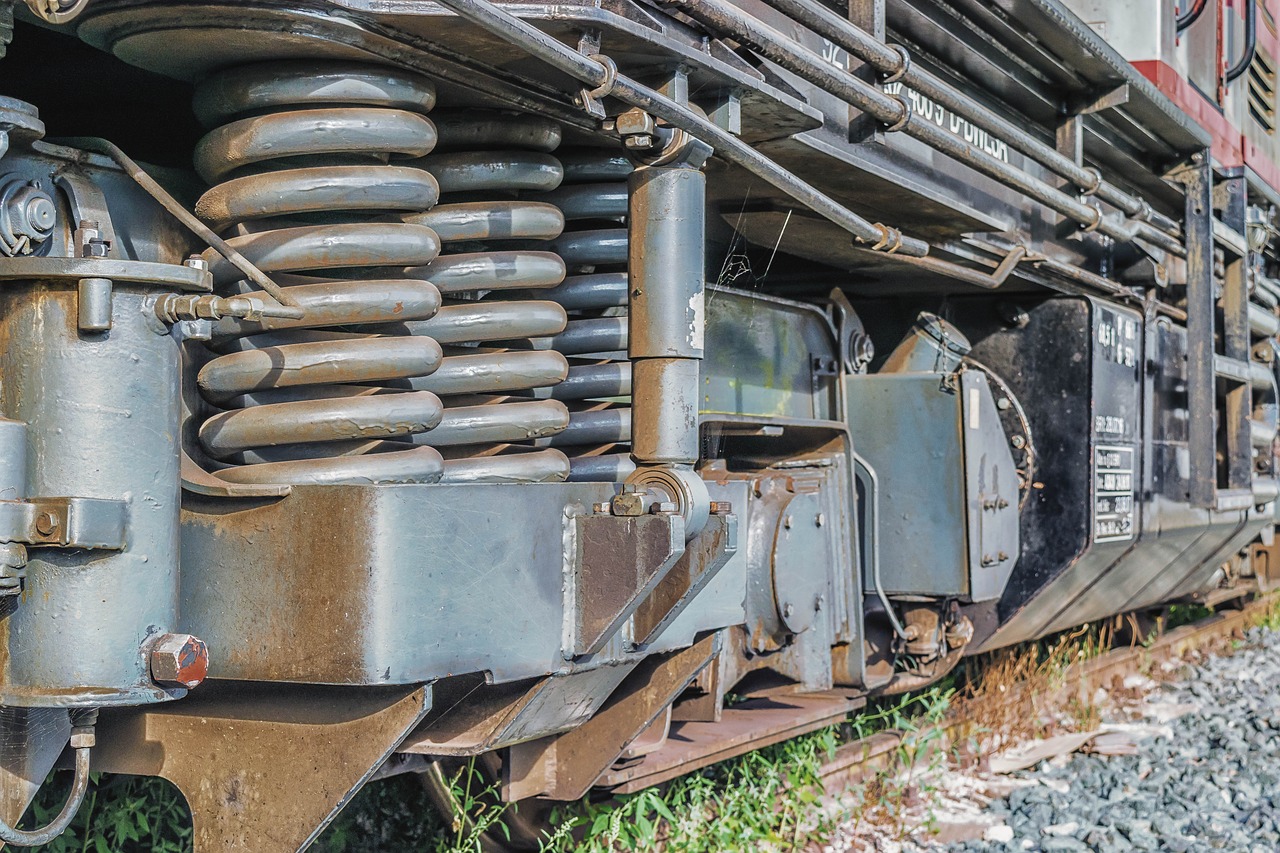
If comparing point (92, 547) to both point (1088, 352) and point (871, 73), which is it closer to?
point (871, 73)

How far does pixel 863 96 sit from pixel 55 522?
6.51 ft

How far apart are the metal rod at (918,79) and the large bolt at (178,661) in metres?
1.67

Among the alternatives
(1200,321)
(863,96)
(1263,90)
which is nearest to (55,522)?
(863,96)

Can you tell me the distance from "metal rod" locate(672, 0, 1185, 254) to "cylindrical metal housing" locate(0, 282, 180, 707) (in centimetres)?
120

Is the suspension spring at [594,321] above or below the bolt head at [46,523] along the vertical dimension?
above

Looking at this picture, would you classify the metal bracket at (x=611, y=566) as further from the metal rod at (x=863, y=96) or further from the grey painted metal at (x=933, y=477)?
the grey painted metal at (x=933, y=477)

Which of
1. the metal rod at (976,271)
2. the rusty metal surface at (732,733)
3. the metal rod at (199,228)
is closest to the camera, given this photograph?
the metal rod at (199,228)

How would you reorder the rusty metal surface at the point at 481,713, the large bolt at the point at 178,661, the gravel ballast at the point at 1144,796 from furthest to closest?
1. the gravel ballast at the point at 1144,796
2. the rusty metal surface at the point at 481,713
3. the large bolt at the point at 178,661

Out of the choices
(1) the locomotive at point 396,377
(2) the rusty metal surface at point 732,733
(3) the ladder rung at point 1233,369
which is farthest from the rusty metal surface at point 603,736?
(3) the ladder rung at point 1233,369

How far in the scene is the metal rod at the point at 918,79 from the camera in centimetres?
296

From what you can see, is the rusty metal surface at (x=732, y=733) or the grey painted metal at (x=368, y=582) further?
the rusty metal surface at (x=732, y=733)

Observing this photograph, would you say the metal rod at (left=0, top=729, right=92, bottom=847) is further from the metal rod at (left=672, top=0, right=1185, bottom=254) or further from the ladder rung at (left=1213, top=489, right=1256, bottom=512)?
the ladder rung at (left=1213, top=489, right=1256, bottom=512)

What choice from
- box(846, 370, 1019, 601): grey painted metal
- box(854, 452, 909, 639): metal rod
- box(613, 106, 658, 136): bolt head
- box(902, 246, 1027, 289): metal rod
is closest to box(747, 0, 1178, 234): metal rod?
box(902, 246, 1027, 289): metal rod

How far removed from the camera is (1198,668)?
25.7ft
